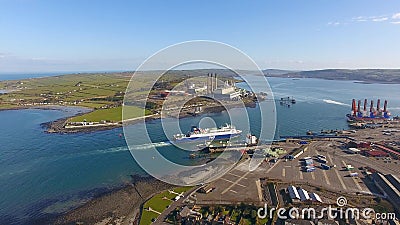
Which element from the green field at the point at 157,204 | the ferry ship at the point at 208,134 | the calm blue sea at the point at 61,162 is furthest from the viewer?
the ferry ship at the point at 208,134

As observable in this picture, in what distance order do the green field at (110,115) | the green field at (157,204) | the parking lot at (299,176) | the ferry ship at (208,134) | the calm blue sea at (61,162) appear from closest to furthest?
1. the green field at (157,204)
2. the parking lot at (299,176)
3. the calm blue sea at (61,162)
4. the ferry ship at (208,134)
5. the green field at (110,115)

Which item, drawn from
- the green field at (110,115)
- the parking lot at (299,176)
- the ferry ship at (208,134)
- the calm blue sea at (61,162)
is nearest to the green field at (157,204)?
the parking lot at (299,176)

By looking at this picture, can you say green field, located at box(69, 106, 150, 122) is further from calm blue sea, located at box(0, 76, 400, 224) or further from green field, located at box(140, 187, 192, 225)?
green field, located at box(140, 187, 192, 225)

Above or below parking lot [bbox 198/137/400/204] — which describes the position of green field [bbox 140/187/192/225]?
below

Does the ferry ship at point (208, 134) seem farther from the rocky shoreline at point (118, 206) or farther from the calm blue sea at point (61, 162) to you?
the rocky shoreline at point (118, 206)

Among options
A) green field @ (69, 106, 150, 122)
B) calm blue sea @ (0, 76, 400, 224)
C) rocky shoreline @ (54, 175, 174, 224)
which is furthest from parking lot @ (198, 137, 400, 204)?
green field @ (69, 106, 150, 122)

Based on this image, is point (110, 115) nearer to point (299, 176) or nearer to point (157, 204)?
point (157, 204)
